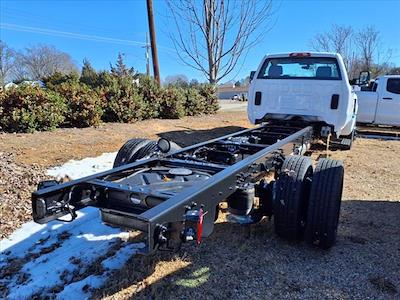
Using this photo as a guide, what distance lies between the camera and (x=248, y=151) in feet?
14.7

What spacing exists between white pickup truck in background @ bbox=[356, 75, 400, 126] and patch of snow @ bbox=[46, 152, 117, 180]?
344 inches

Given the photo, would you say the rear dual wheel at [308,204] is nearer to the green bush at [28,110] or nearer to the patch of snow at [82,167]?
the patch of snow at [82,167]

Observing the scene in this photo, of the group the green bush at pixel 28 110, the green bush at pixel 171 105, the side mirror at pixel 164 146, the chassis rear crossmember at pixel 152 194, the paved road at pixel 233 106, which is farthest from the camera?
the paved road at pixel 233 106

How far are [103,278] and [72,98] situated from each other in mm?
7253

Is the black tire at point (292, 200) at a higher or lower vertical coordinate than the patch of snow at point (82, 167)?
higher

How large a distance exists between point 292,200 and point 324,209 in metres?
0.32

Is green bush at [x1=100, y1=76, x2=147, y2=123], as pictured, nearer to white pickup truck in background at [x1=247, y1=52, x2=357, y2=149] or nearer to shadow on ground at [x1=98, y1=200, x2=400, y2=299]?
white pickup truck in background at [x1=247, y1=52, x2=357, y2=149]

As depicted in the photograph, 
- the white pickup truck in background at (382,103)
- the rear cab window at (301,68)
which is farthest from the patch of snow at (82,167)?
the white pickup truck in background at (382,103)

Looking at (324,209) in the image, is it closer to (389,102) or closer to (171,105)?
(389,102)

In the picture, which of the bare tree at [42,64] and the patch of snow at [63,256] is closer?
the patch of snow at [63,256]

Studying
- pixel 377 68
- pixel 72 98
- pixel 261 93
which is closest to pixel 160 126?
pixel 72 98

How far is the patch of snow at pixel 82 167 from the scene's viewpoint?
5992 millimetres

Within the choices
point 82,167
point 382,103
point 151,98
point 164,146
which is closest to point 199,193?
point 164,146

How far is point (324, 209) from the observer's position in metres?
3.38
